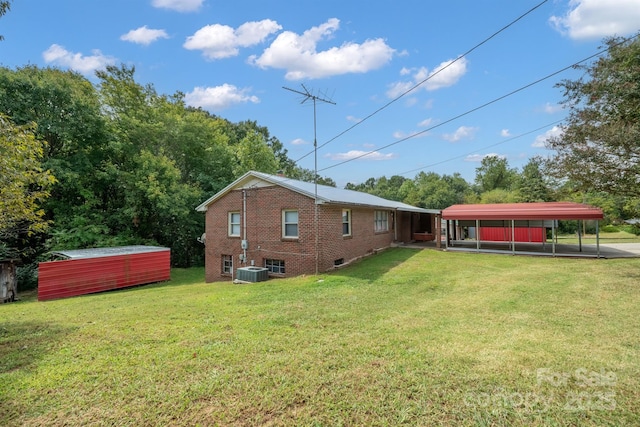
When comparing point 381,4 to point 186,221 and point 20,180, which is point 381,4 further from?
point 186,221

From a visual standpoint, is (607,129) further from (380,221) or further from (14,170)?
(14,170)

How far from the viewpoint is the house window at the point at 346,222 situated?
13.6 meters

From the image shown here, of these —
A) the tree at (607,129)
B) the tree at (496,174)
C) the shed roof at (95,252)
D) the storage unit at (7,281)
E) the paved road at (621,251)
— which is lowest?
the storage unit at (7,281)

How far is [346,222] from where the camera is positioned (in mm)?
13875

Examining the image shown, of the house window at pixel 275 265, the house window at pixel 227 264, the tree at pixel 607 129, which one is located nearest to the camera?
the tree at pixel 607 129

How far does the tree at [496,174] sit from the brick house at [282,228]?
5034cm

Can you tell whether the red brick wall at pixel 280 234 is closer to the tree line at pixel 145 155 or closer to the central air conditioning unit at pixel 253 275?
the central air conditioning unit at pixel 253 275

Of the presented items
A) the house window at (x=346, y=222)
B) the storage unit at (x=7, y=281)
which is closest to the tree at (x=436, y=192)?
the house window at (x=346, y=222)

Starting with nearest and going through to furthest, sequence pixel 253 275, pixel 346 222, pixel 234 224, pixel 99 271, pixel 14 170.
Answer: pixel 14 170, pixel 253 275, pixel 346 222, pixel 99 271, pixel 234 224

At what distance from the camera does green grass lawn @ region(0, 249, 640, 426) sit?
2.98 meters

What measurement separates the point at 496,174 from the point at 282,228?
57.0m

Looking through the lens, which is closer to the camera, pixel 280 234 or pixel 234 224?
pixel 280 234

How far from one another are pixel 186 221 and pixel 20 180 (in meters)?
17.4

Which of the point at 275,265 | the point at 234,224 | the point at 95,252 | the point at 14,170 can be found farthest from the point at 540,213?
the point at 95,252
